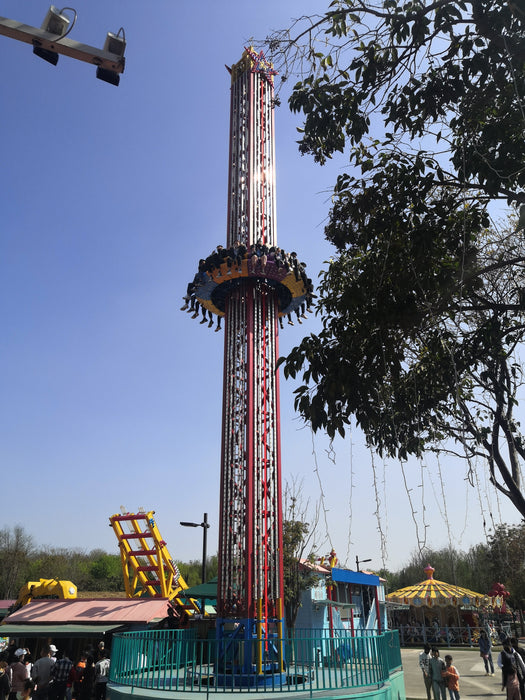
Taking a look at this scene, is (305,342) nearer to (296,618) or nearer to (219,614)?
(219,614)

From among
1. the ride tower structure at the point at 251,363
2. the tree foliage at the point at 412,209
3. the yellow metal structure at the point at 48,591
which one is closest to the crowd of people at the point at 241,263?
the ride tower structure at the point at 251,363

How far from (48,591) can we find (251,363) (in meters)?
16.8

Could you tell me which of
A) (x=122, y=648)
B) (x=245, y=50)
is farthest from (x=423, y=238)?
(x=245, y=50)

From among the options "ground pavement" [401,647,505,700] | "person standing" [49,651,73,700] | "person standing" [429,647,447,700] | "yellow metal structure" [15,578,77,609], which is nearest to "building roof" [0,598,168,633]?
"yellow metal structure" [15,578,77,609]

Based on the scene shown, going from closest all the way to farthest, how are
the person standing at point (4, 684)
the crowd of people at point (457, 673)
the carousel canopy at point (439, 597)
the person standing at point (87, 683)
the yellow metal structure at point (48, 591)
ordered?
the crowd of people at point (457, 673)
the person standing at point (87, 683)
the person standing at point (4, 684)
the yellow metal structure at point (48, 591)
the carousel canopy at point (439, 597)

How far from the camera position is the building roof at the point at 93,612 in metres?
21.3

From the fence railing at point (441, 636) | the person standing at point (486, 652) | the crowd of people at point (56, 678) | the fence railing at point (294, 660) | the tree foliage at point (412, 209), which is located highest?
the tree foliage at point (412, 209)

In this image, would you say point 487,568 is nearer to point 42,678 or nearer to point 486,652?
point 486,652

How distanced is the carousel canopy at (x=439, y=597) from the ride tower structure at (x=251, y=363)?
18756 mm

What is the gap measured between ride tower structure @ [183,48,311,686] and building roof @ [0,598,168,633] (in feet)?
20.8

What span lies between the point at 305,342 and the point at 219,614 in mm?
12331

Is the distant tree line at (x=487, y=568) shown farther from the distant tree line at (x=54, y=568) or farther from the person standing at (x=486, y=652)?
the distant tree line at (x=54, y=568)

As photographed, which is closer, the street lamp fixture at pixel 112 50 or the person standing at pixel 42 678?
the street lamp fixture at pixel 112 50

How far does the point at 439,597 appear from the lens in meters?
31.7
